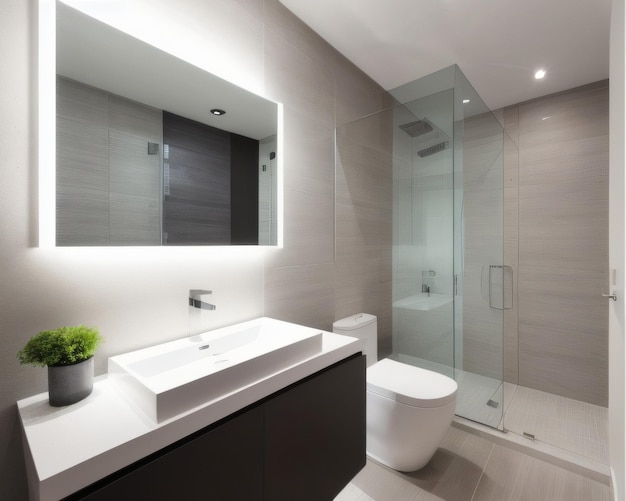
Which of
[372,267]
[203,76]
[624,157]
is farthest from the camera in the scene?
[372,267]

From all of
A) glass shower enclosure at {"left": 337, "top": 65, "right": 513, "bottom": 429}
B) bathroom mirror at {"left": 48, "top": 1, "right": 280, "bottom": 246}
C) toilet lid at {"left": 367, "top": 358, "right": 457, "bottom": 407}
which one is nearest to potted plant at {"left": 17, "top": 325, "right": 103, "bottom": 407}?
bathroom mirror at {"left": 48, "top": 1, "right": 280, "bottom": 246}

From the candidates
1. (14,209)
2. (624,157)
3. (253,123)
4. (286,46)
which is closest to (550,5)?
(624,157)

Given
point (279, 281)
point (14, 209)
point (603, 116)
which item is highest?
point (603, 116)

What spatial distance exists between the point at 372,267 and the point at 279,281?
0.89m

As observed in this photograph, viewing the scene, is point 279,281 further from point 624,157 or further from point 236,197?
point 624,157

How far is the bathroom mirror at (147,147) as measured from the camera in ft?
3.47

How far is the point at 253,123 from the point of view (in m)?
1.62

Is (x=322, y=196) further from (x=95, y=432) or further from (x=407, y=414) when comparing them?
(x=95, y=432)

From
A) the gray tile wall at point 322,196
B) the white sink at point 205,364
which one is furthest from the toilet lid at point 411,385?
the white sink at point 205,364

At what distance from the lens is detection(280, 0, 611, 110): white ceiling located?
1780mm

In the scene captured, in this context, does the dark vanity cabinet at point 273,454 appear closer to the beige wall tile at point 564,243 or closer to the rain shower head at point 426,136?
the rain shower head at point 426,136

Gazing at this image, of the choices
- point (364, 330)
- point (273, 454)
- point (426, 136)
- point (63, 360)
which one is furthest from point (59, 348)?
point (426, 136)

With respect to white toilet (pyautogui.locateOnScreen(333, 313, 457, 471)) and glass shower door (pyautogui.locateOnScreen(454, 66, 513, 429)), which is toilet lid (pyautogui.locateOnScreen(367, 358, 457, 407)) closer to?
white toilet (pyautogui.locateOnScreen(333, 313, 457, 471))

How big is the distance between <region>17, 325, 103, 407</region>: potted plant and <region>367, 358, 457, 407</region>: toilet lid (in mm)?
1345
